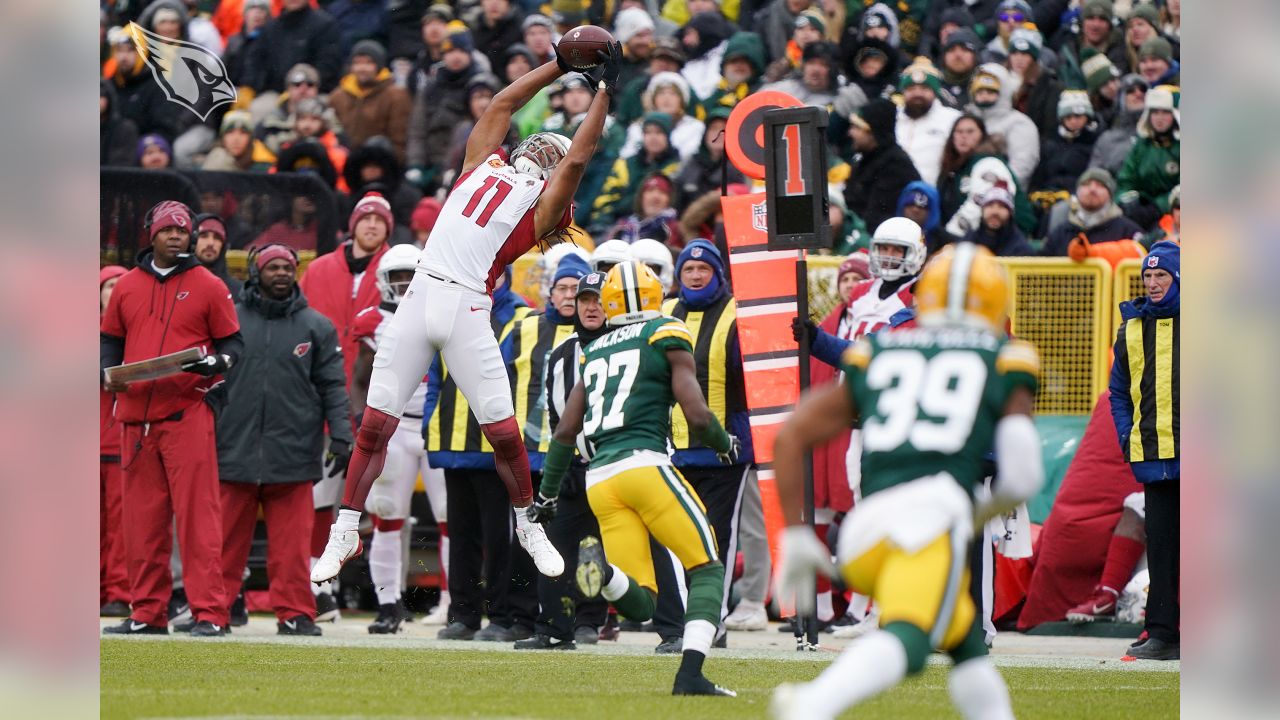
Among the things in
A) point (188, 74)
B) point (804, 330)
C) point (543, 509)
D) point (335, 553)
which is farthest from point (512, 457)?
point (188, 74)

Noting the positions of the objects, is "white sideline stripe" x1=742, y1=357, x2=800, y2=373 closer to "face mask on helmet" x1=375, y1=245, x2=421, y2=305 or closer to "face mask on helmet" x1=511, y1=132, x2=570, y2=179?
"face mask on helmet" x1=511, y1=132, x2=570, y2=179

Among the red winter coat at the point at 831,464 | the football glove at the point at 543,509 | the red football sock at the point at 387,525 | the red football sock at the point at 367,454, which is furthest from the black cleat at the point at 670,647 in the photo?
the red football sock at the point at 387,525

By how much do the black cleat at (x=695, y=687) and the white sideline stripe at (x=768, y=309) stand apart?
4.03 m

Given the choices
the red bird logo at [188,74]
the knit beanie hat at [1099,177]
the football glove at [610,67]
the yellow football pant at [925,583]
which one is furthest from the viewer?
the knit beanie hat at [1099,177]

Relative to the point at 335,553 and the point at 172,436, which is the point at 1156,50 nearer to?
the point at 172,436

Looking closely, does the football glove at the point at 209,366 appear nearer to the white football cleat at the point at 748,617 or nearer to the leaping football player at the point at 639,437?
the leaping football player at the point at 639,437

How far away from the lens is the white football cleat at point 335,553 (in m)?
10.2

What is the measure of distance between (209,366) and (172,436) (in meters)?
0.56

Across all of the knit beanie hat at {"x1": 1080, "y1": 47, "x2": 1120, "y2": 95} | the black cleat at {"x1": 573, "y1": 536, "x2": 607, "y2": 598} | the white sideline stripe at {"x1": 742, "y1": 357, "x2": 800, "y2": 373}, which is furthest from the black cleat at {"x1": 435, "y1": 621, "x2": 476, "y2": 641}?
the knit beanie hat at {"x1": 1080, "y1": 47, "x2": 1120, "y2": 95}

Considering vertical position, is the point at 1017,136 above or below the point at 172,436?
above

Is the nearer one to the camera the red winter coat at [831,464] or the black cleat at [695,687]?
the black cleat at [695,687]

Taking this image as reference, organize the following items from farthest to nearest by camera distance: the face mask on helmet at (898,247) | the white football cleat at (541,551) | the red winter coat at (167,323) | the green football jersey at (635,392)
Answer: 1. the face mask on helmet at (898,247)
2. the red winter coat at (167,323)
3. the white football cleat at (541,551)
4. the green football jersey at (635,392)

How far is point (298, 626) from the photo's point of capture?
1298 centimetres

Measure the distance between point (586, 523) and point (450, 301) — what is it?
265 centimetres
